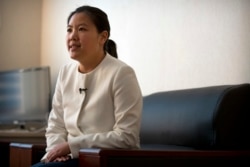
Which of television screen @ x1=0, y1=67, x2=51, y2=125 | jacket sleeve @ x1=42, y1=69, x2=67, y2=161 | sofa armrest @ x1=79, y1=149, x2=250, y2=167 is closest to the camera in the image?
sofa armrest @ x1=79, y1=149, x2=250, y2=167

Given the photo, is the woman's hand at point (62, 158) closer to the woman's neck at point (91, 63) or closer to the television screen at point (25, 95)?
the woman's neck at point (91, 63)

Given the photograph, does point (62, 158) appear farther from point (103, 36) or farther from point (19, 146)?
point (103, 36)

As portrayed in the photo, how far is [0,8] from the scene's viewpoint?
14.8 feet

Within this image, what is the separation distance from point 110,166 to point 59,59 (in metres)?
2.88

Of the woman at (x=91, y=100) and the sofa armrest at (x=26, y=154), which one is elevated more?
the woman at (x=91, y=100)

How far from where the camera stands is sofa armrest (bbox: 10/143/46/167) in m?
2.05

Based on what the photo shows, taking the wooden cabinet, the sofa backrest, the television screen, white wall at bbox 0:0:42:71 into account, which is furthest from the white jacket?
white wall at bbox 0:0:42:71

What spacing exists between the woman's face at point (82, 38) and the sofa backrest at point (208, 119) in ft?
1.79

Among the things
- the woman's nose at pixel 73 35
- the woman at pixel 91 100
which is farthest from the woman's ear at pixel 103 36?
the woman's nose at pixel 73 35

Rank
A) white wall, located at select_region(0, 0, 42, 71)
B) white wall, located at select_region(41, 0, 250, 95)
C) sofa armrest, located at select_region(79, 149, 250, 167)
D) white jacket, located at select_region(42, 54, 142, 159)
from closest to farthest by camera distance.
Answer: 1. sofa armrest, located at select_region(79, 149, 250, 167)
2. white jacket, located at select_region(42, 54, 142, 159)
3. white wall, located at select_region(41, 0, 250, 95)
4. white wall, located at select_region(0, 0, 42, 71)

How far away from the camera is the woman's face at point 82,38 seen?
1931 millimetres

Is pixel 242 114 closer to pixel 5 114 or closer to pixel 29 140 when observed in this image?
pixel 29 140

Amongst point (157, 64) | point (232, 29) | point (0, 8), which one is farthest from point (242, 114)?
point (0, 8)

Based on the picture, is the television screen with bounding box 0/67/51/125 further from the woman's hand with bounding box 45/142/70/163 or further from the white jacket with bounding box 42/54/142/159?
the woman's hand with bounding box 45/142/70/163
